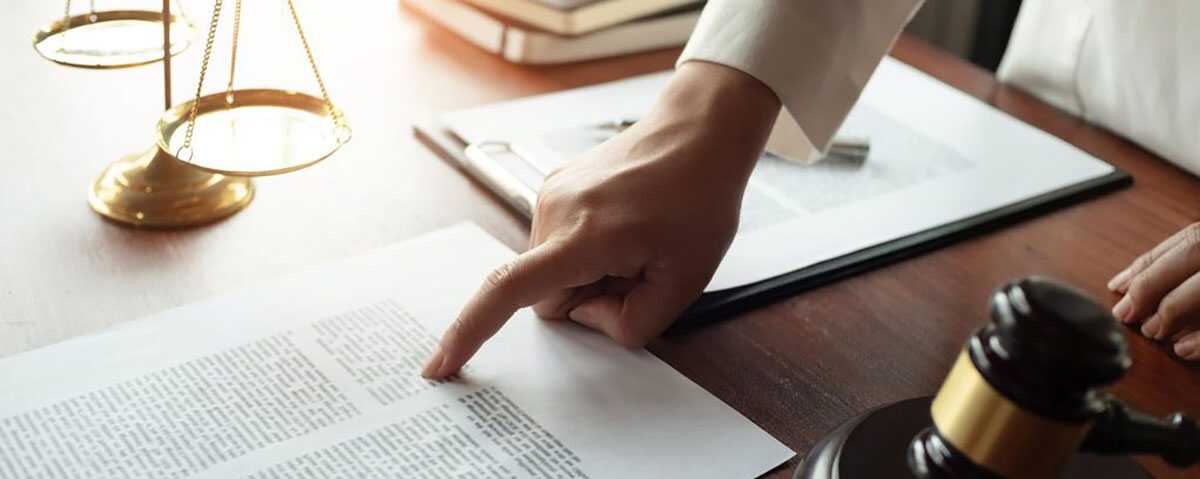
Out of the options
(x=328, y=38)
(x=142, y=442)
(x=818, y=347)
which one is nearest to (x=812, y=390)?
(x=818, y=347)

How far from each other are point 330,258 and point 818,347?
37 centimetres

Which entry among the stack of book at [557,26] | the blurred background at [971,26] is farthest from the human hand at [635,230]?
the blurred background at [971,26]

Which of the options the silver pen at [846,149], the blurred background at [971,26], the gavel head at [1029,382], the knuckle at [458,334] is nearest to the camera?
the gavel head at [1029,382]

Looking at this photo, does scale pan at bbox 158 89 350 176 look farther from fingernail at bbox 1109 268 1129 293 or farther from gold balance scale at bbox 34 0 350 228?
fingernail at bbox 1109 268 1129 293

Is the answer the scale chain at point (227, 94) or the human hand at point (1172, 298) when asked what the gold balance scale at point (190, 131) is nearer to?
the scale chain at point (227, 94)

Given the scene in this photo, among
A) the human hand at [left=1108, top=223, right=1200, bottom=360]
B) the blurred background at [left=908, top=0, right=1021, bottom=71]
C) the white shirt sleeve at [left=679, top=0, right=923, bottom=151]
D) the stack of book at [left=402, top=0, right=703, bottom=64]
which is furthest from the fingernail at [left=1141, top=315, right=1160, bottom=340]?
the blurred background at [left=908, top=0, right=1021, bottom=71]

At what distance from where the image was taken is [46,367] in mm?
799

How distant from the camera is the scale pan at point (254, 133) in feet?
2.78

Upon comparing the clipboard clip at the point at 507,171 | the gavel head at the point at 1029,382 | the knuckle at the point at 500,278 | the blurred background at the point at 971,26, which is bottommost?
the blurred background at the point at 971,26

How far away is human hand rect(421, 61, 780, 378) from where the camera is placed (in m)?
0.85

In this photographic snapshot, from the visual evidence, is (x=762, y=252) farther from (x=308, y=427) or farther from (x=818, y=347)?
(x=308, y=427)

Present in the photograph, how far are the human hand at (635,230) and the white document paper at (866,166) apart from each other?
0.07m

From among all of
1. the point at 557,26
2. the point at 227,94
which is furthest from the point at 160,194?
the point at 557,26

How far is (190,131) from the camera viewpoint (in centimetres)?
87
